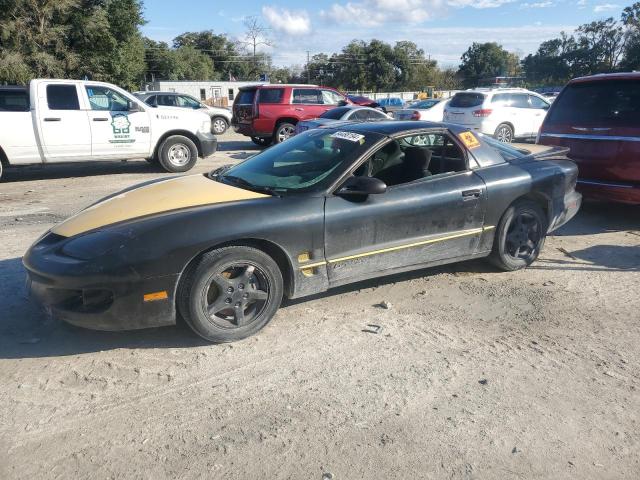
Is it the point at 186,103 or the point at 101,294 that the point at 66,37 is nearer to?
the point at 186,103

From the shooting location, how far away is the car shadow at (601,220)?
6452 millimetres

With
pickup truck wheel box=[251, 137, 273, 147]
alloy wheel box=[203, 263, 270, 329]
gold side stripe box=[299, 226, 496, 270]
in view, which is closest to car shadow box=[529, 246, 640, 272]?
gold side stripe box=[299, 226, 496, 270]

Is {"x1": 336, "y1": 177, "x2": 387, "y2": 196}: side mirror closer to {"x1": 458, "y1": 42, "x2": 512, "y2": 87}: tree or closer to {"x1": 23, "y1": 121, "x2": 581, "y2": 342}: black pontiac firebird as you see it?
{"x1": 23, "y1": 121, "x2": 581, "y2": 342}: black pontiac firebird

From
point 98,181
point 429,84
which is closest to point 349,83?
point 429,84

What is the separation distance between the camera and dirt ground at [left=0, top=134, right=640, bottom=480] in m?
2.51

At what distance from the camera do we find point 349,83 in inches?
3123

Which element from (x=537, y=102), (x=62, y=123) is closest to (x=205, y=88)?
(x=537, y=102)

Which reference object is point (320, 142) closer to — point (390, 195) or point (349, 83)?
point (390, 195)

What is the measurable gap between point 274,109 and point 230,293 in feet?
39.0

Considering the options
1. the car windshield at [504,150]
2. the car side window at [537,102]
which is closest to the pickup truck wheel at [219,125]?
the car side window at [537,102]

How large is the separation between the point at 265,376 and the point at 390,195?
1.73m

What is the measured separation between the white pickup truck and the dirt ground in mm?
5640

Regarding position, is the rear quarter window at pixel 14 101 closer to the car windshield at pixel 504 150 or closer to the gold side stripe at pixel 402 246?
the gold side stripe at pixel 402 246

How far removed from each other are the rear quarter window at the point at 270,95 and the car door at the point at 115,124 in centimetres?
498
